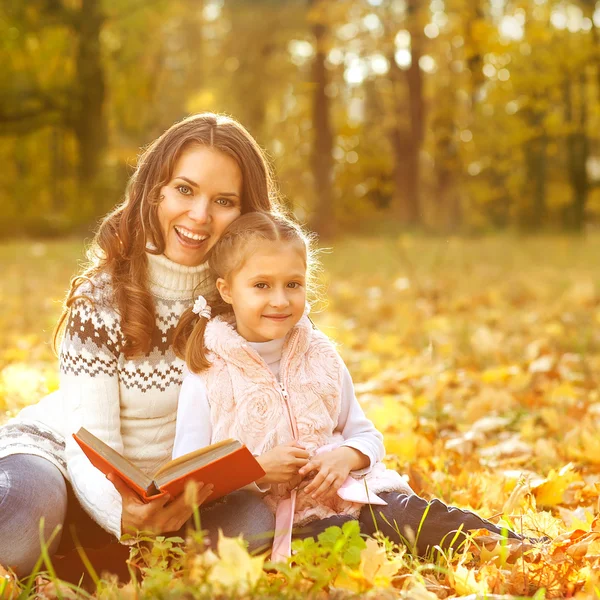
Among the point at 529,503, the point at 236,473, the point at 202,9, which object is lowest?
the point at 529,503

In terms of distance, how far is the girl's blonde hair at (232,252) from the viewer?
2.43 meters

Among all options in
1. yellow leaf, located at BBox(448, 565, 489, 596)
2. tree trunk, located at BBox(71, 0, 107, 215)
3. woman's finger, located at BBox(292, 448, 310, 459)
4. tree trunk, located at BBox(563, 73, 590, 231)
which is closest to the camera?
yellow leaf, located at BBox(448, 565, 489, 596)

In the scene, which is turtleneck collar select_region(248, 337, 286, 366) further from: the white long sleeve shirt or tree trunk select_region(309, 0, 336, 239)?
tree trunk select_region(309, 0, 336, 239)

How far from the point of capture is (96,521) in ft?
7.85

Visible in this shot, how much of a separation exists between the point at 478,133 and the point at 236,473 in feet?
67.1

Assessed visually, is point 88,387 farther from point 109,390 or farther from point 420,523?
point 420,523

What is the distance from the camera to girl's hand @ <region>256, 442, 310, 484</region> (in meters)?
2.23

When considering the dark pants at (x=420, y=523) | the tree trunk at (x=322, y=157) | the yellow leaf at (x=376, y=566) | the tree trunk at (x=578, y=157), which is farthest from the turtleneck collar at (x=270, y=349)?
the tree trunk at (x=578, y=157)

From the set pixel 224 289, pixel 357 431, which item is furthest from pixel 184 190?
pixel 357 431

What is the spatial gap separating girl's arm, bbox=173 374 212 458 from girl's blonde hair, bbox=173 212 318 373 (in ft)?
0.23

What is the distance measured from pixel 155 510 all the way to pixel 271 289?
0.70m

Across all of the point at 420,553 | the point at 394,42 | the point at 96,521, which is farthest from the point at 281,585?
the point at 394,42

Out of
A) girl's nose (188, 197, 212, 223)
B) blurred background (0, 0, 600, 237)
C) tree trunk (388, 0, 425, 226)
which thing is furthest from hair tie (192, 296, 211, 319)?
tree trunk (388, 0, 425, 226)

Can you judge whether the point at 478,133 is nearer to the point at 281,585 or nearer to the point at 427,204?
the point at 427,204
